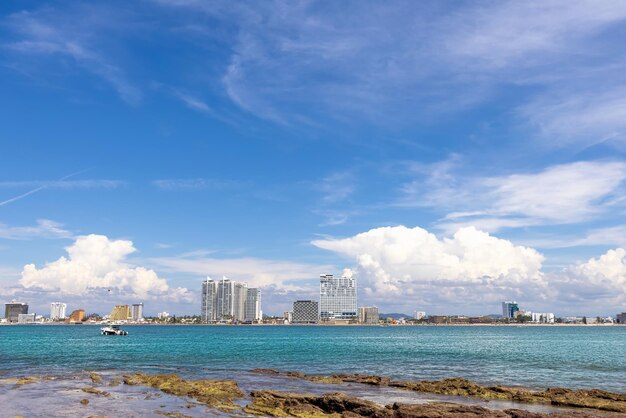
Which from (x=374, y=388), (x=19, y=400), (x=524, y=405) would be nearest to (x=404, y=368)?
(x=374, y=388)

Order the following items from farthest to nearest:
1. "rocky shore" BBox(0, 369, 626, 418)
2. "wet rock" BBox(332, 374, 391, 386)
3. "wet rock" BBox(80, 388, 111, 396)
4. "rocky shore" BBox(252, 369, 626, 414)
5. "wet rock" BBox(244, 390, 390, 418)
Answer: "wet rock" BBox(332, 374, 391, 386), "wet rock" BBox(80, 388, 111, 396), "rocky shore" BBox(252, 369, 626, 414), "wet rock" BBox(244, 390, 390, 418), "rocky shore" BBox(0, 369, 626, 418)

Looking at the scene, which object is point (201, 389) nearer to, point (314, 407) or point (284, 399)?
point (284, 399)

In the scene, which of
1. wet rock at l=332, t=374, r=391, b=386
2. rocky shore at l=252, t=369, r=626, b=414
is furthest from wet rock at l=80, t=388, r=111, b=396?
rocky shore at l=252, t=369, r=626, b=414

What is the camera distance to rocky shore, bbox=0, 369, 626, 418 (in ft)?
113

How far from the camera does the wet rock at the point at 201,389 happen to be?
39.7 m

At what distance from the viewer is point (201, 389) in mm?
45406

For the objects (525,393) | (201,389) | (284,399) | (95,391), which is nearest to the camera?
(284,399)

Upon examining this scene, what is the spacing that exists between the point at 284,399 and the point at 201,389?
10.5 metres

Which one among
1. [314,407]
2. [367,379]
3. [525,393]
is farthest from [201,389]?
[525,393]

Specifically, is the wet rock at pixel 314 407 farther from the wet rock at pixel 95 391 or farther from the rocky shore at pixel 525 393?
the wet rock at pixel 95 391

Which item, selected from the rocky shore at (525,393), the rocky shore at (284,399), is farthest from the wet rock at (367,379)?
the rocky shore at (284,399)

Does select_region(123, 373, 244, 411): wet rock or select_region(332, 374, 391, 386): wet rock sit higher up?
select_region(123, 373, 244, 411): wet rock

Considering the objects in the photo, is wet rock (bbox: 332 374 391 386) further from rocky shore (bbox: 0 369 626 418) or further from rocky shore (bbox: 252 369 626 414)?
rocky shore (bbox: 0 369 626 418)

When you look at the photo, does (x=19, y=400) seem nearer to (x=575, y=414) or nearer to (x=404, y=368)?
(x=575, y=414)
